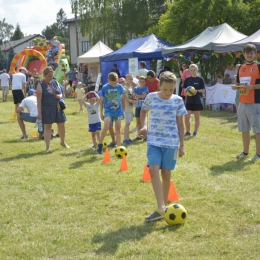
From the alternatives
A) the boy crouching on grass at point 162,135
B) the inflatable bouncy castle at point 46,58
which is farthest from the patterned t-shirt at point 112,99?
the inflatable bouncy castle at point 46,58

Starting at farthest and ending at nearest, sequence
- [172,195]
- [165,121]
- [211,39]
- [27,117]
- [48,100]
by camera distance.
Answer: [211,39] → [27,117] → [48,100] → [172,195] → [165,121]

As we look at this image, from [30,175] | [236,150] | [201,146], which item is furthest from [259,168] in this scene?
[30,175]

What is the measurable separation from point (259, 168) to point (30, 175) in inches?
155

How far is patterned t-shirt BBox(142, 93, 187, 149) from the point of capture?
5138mm

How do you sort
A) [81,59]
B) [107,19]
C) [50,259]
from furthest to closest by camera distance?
[107,19]
[81,59]
[50,259]

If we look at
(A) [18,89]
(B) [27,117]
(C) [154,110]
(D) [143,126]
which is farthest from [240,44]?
(C) [154,110]

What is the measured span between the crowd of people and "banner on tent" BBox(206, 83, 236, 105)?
2.83 m

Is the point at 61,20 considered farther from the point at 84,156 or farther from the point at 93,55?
the point at 84,156

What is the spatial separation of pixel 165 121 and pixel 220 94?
13.2m

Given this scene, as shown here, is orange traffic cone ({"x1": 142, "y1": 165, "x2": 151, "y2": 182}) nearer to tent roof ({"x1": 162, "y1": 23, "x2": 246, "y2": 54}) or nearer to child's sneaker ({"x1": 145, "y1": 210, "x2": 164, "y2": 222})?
child's sneaker ({"x1": 145, "y1": 210, "x2": 164, "y2": 222})

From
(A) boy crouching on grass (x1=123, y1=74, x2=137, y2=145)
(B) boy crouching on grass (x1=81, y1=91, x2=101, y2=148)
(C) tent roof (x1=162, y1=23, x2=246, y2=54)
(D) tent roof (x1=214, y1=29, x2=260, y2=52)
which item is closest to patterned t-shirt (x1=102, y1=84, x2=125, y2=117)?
(B) boy crouching on grass (x1=81, y1=91, x2=101, y2=148)

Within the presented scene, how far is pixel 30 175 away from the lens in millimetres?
7898

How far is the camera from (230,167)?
793 cm

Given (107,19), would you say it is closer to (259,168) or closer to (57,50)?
(57,50)
